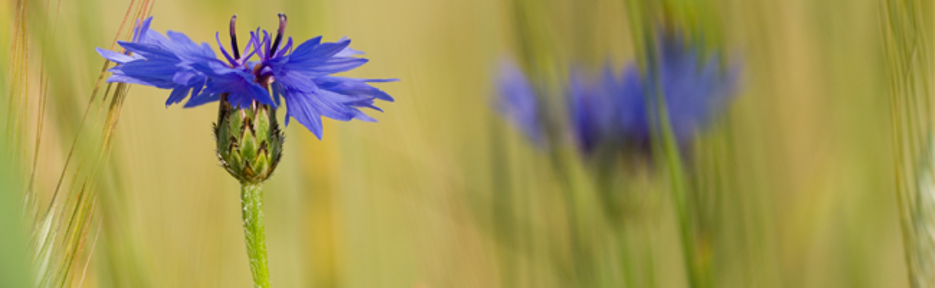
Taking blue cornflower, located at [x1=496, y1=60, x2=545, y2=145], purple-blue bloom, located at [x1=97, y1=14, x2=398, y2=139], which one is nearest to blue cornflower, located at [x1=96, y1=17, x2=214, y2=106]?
purple-blue bloom, located at [x1=97, y1=14, x2=398, y2=139]

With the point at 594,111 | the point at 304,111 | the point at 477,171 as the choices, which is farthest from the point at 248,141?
the point at 477,171

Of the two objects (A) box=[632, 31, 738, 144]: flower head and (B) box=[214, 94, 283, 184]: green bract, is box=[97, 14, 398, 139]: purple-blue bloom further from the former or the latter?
(A) box=[632, 31, 738, 144]: flower head

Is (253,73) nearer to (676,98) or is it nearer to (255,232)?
(255,232)

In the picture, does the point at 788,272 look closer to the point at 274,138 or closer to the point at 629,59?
the point at 629,59

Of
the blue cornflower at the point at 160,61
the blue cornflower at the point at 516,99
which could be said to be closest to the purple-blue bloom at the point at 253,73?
the blue cornflower at the point at 160,61

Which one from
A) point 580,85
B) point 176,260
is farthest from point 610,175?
point 176,260

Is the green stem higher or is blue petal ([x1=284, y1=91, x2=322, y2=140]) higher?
blue petal ([x1=284, y1=91, x2=322, y2=140])

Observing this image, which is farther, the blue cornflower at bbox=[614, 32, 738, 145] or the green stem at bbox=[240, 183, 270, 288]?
the blue cornflower at bbox=[614, 32, 738, 145]
